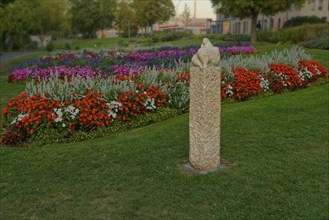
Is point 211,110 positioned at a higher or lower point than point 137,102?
higher

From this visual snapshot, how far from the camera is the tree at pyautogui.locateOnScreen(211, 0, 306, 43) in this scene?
90.8ft

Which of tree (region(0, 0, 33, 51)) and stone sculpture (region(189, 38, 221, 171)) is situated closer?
stone sculpture (region(189, 38, 221, 171))

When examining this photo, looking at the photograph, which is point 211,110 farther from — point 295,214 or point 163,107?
point 163,107

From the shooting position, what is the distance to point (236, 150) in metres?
5.68

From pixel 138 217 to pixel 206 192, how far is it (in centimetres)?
94

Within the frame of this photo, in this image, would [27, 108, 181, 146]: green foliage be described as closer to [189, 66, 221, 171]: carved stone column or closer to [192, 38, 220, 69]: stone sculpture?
[189, 66, 221, 171]: carved stone column

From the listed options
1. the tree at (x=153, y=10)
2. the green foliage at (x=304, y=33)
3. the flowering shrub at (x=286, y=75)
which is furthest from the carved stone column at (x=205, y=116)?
the tree at (x=153, y=10)

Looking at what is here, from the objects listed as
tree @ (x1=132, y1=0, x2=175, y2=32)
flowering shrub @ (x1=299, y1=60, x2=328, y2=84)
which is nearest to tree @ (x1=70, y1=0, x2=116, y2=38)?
tree @ (x1=132, y1=0, x2=175, y2=32)

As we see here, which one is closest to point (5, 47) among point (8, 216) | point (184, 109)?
point (184, 109)

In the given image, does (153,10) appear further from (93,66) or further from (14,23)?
(93,66)

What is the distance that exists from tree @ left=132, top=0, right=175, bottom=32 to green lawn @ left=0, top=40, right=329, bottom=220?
4969 centimetres

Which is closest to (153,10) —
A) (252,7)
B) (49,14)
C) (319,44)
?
(49,14)

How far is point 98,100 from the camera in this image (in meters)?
7.12

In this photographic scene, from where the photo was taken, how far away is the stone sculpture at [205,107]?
4.73 m
